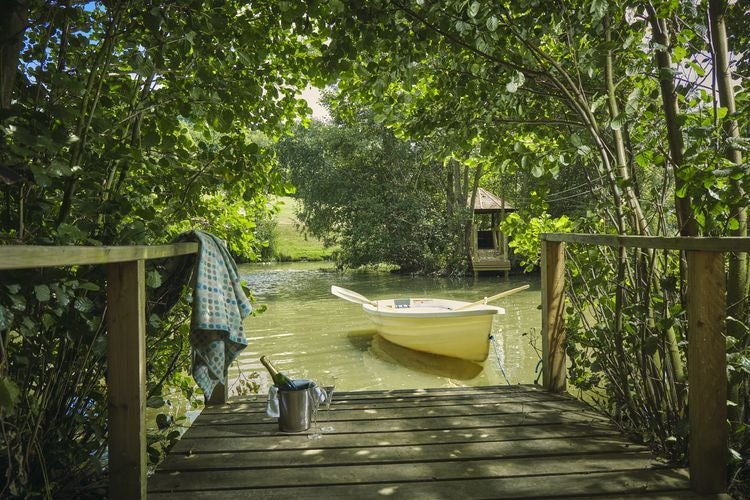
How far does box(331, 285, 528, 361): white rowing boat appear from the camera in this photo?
26.3 feet

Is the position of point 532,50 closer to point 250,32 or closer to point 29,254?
point 250,32

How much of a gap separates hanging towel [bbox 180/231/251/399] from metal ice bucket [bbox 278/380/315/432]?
41cm

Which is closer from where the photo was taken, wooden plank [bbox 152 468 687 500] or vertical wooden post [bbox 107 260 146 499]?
vertical wooden post [bbox 107 260 146 499]

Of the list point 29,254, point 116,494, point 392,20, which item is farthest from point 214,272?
point 392,20

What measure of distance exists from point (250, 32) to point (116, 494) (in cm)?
266

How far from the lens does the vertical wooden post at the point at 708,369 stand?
2.16 meters

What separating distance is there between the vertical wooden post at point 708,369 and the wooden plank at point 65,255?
7.43ft

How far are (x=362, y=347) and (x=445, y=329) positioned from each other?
2.18 m

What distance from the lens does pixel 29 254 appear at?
1349mm

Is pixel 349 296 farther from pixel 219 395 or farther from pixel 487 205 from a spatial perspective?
pixel 487 205

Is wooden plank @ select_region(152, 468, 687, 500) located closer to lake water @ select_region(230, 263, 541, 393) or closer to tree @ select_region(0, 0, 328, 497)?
tree @ select_region(0, 0, 328, 497)

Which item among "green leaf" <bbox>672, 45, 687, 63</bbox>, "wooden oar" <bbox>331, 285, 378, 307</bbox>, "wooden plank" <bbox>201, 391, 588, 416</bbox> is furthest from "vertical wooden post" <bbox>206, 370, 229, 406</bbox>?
"wooden oar" <bbox>331, 285, 378, 307</bbox>

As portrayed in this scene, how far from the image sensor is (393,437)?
9.68 ft

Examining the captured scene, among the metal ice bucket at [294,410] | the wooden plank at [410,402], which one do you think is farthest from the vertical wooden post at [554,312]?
the metal ice bucket at [294,410]
